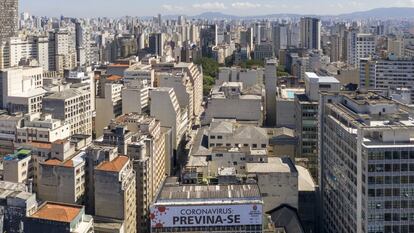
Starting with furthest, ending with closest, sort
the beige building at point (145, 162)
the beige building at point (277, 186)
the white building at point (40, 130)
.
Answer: the white building at point (40, 130), the beige building at point (145, 162), the beige building at point (277, 186)

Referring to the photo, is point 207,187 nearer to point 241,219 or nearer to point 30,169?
point 241,219

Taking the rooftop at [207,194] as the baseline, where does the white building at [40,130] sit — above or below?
above

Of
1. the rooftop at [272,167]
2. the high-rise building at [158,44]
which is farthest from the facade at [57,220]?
the high-rise building at [158,44]

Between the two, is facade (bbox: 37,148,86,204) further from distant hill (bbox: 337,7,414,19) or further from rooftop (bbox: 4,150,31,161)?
distant hill (bbox: 337,7,414,19)

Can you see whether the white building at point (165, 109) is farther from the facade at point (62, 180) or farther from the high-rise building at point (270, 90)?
the facade at point (62, 180)

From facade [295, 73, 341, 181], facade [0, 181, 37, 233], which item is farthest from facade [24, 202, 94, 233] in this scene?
facade [295, 73, 341, 181]

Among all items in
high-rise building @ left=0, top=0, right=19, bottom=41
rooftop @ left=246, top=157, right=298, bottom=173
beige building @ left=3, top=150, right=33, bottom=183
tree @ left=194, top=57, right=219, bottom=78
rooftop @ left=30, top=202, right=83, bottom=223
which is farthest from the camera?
tree @ left=194, top=57, right=219, bottom=78
